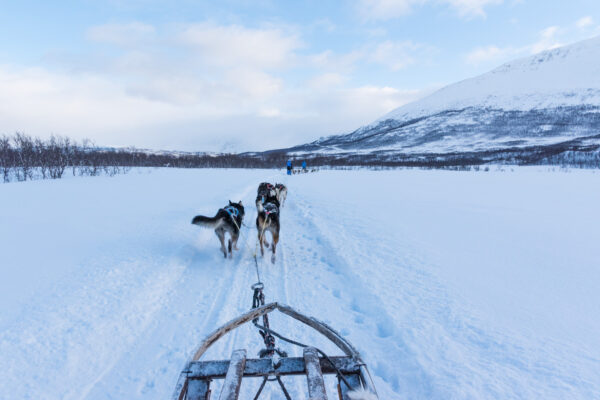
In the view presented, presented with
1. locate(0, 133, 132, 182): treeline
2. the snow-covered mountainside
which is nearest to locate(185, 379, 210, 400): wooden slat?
locate(0, 133, 132, 182): treeline

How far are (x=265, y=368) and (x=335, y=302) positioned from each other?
6.08 ft

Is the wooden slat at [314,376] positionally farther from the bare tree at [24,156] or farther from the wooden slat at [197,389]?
the bare tree at [24,156]

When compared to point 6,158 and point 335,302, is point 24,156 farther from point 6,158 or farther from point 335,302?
point 335,302

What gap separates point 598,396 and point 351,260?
9.51 ft

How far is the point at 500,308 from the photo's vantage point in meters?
2.80

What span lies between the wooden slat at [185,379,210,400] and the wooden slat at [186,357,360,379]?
1.6 inches

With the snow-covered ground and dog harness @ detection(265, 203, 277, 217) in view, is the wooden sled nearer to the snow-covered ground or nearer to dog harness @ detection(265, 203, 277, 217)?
the snow-covered ground

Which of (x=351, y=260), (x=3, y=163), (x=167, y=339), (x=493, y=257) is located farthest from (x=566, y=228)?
(x=3, y=163)

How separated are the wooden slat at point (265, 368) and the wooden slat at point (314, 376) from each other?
0.06m

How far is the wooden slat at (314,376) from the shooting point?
129 cm

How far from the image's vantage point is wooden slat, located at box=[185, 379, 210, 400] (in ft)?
4.89

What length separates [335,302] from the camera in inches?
131

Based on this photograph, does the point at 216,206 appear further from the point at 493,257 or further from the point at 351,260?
the point at 493,257

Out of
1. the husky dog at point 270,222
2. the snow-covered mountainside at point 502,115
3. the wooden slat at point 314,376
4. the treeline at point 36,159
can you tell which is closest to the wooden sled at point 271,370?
the wooden slat at point 314,376
